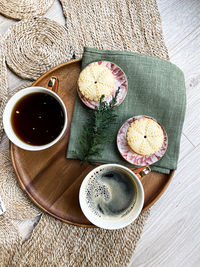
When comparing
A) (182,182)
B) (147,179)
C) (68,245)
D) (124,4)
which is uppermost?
(124,4)

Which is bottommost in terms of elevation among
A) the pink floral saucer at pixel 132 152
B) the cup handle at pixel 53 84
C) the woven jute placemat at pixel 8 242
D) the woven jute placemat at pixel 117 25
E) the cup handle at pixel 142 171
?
the woven jute placemat at pixel 8 242

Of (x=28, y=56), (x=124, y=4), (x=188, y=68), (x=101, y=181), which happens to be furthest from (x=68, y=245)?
(x=124, y=4)

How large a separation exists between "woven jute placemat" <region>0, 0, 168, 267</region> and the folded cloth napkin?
0.18m

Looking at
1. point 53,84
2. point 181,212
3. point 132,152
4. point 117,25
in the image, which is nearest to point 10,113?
point 53,84

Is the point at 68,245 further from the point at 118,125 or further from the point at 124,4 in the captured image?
the point at 124,4

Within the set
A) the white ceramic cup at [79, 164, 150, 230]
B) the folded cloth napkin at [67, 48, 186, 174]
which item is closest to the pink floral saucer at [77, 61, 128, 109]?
the folded cloth napkin at [67, 48, 186, 174]

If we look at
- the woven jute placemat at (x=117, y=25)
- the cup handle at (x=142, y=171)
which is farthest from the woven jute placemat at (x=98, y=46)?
the cup handle at (x=142, y=171)

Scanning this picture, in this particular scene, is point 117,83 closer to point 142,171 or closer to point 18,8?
point 142,171

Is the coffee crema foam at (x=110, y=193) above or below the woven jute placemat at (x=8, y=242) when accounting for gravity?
above

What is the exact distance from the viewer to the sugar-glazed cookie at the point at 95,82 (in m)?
0.70

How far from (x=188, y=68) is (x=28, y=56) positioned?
587mm

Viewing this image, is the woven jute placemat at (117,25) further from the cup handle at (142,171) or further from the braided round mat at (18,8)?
the cup handle at (142,171)

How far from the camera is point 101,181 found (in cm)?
74

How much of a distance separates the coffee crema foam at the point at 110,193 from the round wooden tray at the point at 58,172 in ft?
0.16
